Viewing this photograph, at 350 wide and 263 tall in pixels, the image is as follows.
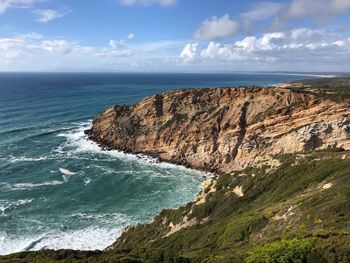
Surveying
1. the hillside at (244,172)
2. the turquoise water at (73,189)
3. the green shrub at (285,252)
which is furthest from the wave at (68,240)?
the green shrub at (285,252)

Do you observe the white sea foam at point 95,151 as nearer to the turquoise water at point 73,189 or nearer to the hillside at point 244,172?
the turquoise water at point 73,189

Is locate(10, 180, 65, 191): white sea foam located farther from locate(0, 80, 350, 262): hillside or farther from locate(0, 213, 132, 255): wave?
locate(0, 80, 350, 262): hillside

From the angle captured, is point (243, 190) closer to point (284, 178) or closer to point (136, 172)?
point (284, 178)

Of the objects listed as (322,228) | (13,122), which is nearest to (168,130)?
(13,122)

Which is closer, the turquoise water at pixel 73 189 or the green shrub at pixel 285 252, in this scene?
the green shrub at pixel 285 252

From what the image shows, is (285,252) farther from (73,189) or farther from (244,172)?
(73,189)

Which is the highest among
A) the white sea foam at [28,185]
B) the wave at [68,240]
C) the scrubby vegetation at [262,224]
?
the scrubby vegetation at [262,224]
